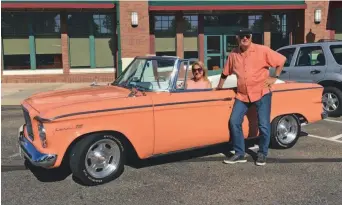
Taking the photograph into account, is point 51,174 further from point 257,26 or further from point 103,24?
point 257,26

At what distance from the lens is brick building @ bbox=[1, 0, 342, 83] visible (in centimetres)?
1712

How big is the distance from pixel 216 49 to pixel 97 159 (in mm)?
14748

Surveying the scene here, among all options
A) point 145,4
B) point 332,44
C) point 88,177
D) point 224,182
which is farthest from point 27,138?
point 145,4

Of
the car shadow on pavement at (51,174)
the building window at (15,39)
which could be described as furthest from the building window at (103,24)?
the car shadow on pavement at (51,174)

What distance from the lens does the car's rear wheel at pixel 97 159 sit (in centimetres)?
453

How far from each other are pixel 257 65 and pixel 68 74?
13652 mm

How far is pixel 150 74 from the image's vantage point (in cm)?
536

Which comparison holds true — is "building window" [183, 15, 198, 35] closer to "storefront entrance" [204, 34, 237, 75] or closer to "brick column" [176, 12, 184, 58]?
"brick column" [176, 12, 184, 58]

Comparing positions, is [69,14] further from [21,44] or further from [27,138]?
[27,138]

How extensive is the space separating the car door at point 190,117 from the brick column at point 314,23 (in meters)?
14.2

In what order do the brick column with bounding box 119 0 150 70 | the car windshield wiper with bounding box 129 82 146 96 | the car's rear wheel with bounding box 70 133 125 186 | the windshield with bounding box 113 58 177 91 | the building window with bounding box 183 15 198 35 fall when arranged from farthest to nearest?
the building window with bounding box 183 15 198 35
the brick column with bounding box 119 0 150 70
the windshield with bounding box 113 58 177 91
the car windshield wiper with bounding box 129 82 146 96
the car's rear wheel with bounding box 70 133 125 186

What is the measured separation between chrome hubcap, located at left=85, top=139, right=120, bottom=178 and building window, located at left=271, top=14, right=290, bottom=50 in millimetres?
15741

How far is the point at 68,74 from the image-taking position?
57.8 ft

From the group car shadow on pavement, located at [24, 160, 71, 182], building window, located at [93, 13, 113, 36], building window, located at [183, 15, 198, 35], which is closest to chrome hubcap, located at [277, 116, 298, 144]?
car shadow on pavement, located at [24, 160, 71, 182]
